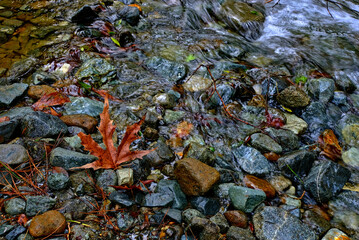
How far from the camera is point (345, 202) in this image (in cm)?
289

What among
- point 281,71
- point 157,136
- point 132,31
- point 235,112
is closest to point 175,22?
point 132,31

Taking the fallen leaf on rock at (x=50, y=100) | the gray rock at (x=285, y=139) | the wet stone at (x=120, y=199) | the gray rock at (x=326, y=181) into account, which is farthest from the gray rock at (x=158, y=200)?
the fallen leaf on rock at (x=50, y=100)

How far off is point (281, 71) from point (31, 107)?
14.9 feet

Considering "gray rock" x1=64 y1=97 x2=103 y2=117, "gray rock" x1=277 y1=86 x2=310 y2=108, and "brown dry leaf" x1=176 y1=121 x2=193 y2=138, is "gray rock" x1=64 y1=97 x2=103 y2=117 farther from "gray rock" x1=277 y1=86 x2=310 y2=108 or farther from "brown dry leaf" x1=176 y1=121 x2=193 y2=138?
"gray rock" x1=277 y1=86 x2=310 y2=108

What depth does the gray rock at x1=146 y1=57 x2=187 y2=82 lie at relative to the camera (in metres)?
4.49

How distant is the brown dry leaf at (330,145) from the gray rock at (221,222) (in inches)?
78.2

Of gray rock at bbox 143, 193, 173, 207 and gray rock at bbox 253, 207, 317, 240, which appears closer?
gray rock at bbox 253, 207, 317, 240

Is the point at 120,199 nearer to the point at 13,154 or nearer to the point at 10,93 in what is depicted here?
the point at 13,154

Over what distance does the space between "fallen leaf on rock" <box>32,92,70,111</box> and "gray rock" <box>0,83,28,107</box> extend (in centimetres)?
32

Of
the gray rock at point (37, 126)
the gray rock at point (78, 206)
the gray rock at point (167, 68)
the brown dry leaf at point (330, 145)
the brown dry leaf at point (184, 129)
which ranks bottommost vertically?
the gray rock at point (78, 206)

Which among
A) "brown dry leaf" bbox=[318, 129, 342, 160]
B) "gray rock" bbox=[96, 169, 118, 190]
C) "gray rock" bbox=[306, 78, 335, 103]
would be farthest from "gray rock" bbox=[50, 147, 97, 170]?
"gray rock" bbox=[306, 78, 335, 103]

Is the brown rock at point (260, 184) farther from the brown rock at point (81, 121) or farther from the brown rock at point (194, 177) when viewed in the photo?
the brown rock at point (81, 121)

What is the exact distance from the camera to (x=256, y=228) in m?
2.44

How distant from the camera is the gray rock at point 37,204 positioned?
2201 mm
